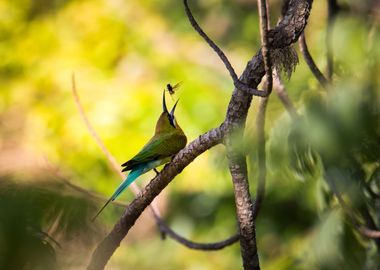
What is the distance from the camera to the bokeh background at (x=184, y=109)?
5.76ft

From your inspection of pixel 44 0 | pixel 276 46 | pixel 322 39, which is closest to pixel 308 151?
pixel 276 46

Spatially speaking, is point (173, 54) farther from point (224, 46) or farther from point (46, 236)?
point (46, 236)

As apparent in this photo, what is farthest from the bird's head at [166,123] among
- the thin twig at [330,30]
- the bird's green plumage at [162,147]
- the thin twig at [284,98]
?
the thin twig at [330,30]

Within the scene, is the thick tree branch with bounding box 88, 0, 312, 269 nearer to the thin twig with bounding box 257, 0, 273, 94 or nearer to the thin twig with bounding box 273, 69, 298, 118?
the thin twig with bounding box 257, 0, 273, 94

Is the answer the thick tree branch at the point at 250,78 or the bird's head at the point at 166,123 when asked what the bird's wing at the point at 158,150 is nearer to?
the bird's head at the point at 166,123

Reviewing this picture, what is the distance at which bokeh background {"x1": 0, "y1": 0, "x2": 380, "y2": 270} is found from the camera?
1.76m

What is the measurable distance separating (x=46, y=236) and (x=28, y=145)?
10.7ft

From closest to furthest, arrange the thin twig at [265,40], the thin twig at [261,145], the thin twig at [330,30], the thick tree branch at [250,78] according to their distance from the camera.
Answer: the thin twig at [265,40] → the thick tree branch at [250,78] → the thin twig at [261,145] → the thin twig at [330,30]

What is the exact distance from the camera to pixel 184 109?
3910mm

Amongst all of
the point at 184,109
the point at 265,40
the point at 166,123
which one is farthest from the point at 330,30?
the point at 184,109

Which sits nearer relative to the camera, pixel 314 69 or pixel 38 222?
pixel 38 222

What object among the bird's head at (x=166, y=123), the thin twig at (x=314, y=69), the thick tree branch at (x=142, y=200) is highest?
the thin twig at (x=314, y=69)

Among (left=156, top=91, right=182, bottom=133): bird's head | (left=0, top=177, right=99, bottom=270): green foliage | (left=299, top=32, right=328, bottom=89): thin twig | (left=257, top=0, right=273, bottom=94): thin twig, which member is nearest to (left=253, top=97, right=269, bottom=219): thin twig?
(left=299, top=32, right=328, bottom=89): thin twig

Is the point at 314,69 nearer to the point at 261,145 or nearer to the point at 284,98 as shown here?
the point at 284,98
